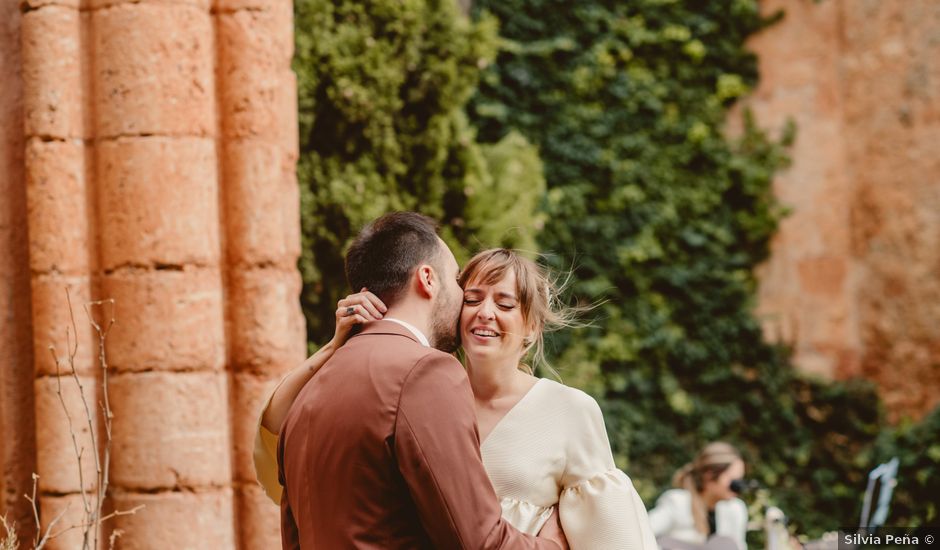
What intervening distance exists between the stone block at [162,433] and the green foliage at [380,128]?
8.72 ft

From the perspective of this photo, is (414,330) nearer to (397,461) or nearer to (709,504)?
(397,461)

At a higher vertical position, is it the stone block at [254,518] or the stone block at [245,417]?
the stone block at [245,417]

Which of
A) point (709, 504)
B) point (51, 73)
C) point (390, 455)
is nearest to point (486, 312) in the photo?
point (390, 455)

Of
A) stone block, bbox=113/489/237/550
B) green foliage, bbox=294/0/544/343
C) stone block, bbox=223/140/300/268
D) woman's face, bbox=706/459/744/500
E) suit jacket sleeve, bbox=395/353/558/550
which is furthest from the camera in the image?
green foliage, bbox=294/0/544/343

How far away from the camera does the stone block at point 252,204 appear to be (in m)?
3.72

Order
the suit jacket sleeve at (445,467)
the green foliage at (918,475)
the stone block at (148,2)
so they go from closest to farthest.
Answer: the suit jacket sleeve at (445,467) < the stone block at (148,2) < the green foliage at (918,475)

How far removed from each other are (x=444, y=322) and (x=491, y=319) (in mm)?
272

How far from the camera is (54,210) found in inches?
142

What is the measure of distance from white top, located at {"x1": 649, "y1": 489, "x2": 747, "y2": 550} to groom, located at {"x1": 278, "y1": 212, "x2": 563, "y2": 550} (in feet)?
13.2

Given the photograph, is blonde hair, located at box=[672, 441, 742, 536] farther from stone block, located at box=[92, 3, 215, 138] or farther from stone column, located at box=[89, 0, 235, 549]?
stone block, located at box=[92, 3, 215, 138]

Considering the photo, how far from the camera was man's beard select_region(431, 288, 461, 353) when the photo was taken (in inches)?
98.7

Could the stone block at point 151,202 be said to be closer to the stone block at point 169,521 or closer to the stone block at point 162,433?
the stone block at point 162,433

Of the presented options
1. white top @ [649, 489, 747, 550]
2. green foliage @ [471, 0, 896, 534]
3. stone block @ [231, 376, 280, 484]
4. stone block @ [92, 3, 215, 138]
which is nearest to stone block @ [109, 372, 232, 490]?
stone block @ [231, 376, 280, 484]

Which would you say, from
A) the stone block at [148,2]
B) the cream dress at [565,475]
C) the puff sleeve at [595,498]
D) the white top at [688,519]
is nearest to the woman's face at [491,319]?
the cream dress at [565,475]
